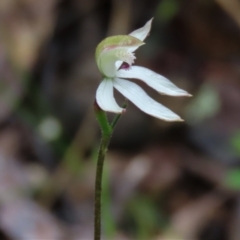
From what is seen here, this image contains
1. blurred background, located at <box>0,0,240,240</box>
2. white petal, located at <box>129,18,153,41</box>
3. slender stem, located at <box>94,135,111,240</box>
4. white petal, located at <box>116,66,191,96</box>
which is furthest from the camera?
blurred background, located at <box>0,0,240,240</box>

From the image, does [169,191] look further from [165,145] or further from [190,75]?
[190,75]

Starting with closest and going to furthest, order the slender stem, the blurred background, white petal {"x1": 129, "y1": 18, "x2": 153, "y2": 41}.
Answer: the slender stem → white petal {"x1": 129, "y1": 18, "x2": 153, "y2": 41} → the blurred background

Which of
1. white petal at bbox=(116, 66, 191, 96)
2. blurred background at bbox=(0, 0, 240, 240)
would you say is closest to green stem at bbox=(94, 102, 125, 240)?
white petal at bbox=(116, 66, 191, 96)

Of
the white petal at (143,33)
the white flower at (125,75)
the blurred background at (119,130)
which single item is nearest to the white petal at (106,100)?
the white flower at (125,75)

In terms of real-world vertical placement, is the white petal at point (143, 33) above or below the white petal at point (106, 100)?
above

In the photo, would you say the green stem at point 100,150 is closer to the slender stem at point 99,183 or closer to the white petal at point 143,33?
the slender stem at point 99,183

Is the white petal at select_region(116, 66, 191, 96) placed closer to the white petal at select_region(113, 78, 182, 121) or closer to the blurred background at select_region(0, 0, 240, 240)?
the white petal at select_region(113, 78, 182, 121)

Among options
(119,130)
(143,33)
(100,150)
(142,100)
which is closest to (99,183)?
(100,150)
